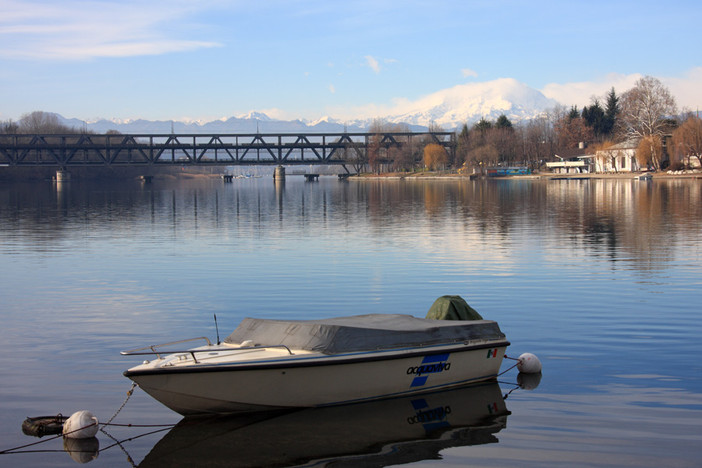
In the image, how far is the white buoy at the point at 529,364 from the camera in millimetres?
15234

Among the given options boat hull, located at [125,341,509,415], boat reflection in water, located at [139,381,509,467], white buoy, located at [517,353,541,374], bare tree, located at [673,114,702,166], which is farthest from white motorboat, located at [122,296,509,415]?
bare tree, located at [673,114,702,166]

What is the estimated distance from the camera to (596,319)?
20094 millimetres

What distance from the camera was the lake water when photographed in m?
11.8

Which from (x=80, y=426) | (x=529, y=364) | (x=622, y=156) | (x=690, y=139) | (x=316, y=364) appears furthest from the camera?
(x=622, y=156)

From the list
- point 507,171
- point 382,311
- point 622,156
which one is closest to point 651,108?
point 622,156

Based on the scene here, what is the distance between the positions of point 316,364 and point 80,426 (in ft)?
12.4

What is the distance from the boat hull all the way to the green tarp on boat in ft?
4.53

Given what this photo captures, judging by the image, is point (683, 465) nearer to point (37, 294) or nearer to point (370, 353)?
point (370, 353)

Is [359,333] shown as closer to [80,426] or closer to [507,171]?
[80,426]

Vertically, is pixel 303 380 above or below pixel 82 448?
above

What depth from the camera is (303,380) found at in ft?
42.1

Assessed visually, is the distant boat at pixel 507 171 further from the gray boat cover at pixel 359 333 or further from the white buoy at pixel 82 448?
the white buoy at pixel 82 448

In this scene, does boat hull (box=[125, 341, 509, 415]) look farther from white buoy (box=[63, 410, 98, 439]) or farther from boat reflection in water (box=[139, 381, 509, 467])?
white buoy (box=[63, 410, 98, 439])

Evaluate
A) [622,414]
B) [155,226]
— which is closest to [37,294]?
[622,414]
